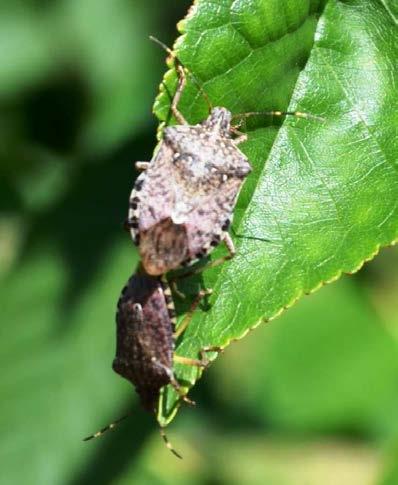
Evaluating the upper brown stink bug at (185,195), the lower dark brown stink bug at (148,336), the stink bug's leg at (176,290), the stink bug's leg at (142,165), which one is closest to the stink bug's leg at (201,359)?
the lower dark brown stink bug at (148,336)

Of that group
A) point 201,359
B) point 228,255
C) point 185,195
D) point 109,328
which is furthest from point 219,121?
point 109,328

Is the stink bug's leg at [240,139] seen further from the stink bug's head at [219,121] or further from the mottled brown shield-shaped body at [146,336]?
the mottled brown shield-shaped body at [146,336]

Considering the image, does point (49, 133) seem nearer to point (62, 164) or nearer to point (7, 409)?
point (62, 164)

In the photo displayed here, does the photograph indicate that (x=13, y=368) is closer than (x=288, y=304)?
No

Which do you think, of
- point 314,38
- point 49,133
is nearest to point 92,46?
point 49,133

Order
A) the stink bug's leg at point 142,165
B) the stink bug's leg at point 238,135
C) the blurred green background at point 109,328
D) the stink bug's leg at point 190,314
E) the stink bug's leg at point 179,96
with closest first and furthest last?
the stink bug's leg at point 179,96
the stink bug's leg at point 190,314
the stink bug's leg at point 238,135
the stink bug's leg at point 142,165
the blurred green background at point 109,328

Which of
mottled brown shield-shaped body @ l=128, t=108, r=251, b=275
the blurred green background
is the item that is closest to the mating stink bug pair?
mottled brown shield-shaped body @ l=128, t=108, r=251, b=275
